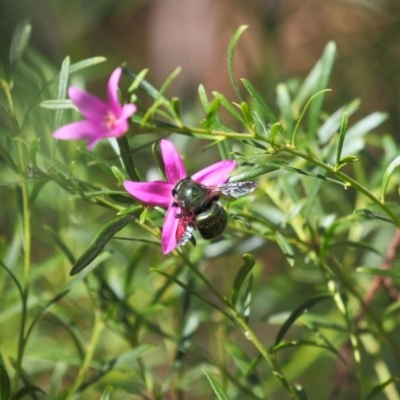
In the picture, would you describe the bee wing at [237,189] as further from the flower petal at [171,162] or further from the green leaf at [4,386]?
the green leaf at [4,386]

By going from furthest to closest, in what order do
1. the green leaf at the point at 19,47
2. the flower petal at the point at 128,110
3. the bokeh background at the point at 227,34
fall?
the bokeh background at the point at 227,34
the green leaf at the point at 19,47
the flower petal at the point at 128,110

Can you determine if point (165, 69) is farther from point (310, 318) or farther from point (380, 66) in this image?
point (310, 318)

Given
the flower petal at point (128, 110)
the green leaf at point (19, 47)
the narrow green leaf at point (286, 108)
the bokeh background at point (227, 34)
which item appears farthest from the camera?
the bokeh background at point (227, 34)

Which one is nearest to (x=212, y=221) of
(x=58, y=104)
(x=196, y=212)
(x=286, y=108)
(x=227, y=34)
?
(x=196, y=212)

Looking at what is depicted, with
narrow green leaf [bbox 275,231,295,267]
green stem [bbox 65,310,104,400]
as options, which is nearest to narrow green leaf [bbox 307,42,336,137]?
narrow green leaf [bbox 275,231,295,267]

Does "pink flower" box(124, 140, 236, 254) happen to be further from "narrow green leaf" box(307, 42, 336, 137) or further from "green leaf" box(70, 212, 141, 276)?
"narrow green leaf" box(307, 42, 336, 137)

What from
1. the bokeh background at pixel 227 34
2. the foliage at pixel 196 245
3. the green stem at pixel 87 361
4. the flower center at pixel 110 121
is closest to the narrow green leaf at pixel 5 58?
the foliage at pixel 196 245

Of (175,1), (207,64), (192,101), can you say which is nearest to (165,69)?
(207,64)
